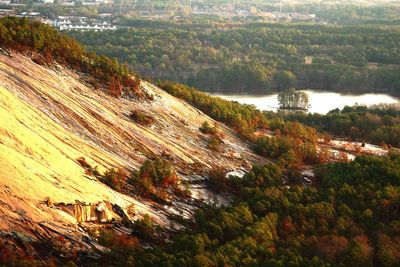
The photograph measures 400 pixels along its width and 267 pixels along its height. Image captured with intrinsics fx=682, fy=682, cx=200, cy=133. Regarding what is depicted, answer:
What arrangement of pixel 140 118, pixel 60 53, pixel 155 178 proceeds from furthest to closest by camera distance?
pixel 60 53, pixel 140 118, pixel 155 178

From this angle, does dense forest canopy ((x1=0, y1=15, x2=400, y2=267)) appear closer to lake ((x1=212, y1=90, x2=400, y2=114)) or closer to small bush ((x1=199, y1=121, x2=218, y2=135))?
small bush ((x1=199, y1=121, x2=218, y2=135))

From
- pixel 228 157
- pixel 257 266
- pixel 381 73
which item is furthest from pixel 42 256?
pixel 381 73

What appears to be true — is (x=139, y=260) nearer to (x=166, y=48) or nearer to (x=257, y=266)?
(x=257, y=266)

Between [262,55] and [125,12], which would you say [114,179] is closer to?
[262,55]

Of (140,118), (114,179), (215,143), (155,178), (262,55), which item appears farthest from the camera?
(262,55)

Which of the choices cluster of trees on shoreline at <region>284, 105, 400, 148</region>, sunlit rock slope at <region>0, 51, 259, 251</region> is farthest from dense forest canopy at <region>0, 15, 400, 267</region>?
cluster of trees on shoreline at <region>284, 105, 400, 148</region>

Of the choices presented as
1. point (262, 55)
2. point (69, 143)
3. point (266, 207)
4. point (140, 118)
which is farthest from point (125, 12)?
point (266, 207)
